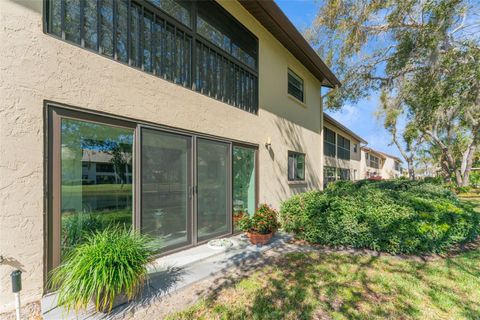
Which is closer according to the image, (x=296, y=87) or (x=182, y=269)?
(x=182, y=269)

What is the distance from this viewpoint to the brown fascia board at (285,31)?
21.8 ft

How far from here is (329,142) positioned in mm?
16859

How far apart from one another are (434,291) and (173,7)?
6878 millimetres

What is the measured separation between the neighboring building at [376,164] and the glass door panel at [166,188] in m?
27.4

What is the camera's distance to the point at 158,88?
4.74 meters

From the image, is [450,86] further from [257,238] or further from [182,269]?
[182,269]

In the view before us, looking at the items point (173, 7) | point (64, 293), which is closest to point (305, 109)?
point (173, 7)

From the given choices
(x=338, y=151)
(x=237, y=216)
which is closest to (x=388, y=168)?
(x=338, y=151)

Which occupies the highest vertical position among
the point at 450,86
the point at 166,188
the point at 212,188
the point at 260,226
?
the point at 450,86

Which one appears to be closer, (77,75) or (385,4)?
(77,75)

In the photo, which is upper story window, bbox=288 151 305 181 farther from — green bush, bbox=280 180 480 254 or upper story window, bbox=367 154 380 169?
upper story window, bbox=367 154 380 169

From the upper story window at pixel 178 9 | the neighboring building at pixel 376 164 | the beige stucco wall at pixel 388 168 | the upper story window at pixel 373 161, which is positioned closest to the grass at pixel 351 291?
the upper story window at pixel 178 9

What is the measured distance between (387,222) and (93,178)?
580 cm

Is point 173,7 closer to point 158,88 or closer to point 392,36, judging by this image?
point 158,88
